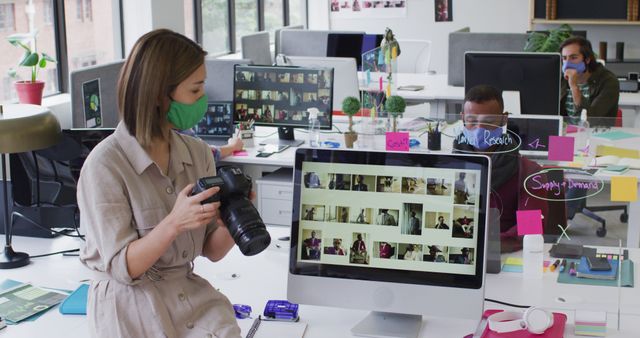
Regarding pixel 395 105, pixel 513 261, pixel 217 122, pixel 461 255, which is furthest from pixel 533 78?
pixel 461 255

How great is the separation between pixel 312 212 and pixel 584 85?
10.2 feet

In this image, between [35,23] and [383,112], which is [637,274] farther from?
[35,23]

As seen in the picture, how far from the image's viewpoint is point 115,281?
179 cm

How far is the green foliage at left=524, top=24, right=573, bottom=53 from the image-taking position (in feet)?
15.8

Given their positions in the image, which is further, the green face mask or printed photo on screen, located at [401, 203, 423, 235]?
printed photo on screen, located at [401, 203, 423, 235]

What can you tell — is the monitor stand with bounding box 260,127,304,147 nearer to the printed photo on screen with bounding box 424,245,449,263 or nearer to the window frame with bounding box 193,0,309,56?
the window frame with bounding box 193,0,309,56

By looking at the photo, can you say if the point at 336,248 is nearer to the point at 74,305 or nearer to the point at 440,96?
the point at 74,305

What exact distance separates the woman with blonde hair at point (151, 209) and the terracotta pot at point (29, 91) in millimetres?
2248

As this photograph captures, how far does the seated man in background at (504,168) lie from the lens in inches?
92.5

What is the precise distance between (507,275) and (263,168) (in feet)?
7.18

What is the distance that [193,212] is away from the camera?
1657 mm

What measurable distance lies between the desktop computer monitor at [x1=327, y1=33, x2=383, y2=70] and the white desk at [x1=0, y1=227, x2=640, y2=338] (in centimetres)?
352

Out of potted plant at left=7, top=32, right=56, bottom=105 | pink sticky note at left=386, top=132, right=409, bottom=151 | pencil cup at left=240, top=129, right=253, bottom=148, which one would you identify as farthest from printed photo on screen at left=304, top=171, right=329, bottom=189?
potted plant at left=7, top=32, right=56, bottom=105

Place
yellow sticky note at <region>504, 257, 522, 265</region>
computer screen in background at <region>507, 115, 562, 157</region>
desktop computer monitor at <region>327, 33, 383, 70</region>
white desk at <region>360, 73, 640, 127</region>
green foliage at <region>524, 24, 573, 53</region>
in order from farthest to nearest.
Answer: desktop computer monitor at <region>327, 33, 383, 70</region>
white desk at <region>360, 73, 640, 127</region>
green foliage at <region>524, 24, 573, 53</region>
computer screen in background at <region>507, 115, 562, 157</region>
yellow sticky note at <region>504, 257, 522, 265</region>
